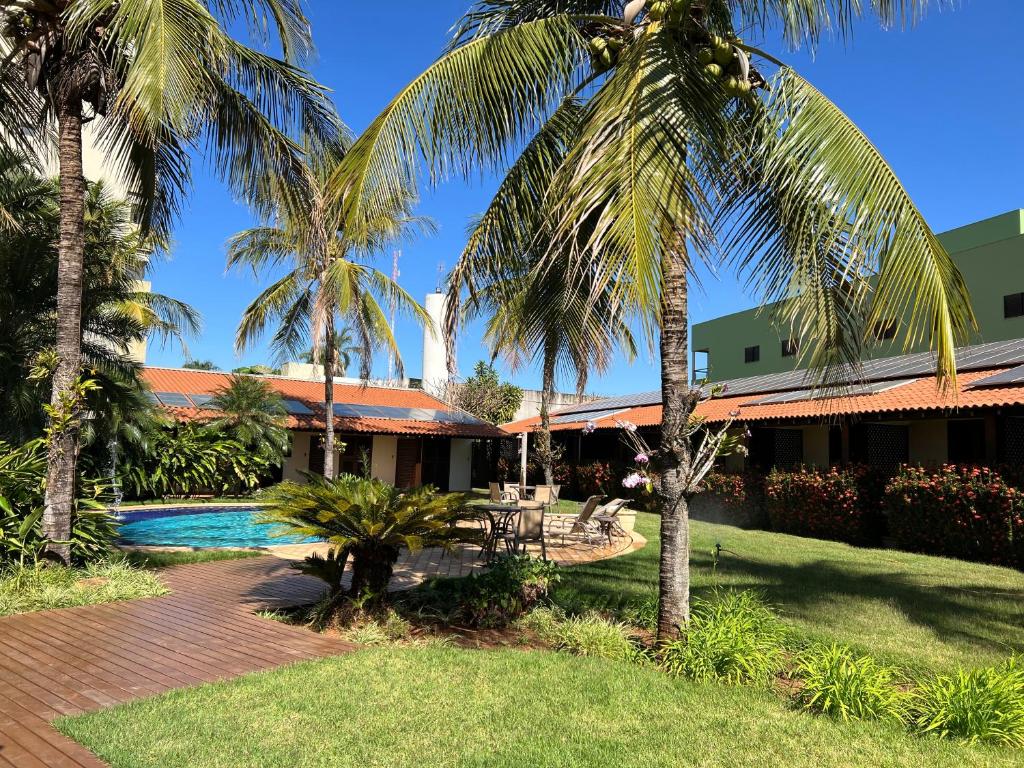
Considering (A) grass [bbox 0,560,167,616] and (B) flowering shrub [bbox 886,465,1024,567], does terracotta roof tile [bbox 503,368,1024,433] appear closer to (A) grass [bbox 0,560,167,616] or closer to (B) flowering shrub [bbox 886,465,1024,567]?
(B) flowering shrub [bbox 886,465,1024,567]

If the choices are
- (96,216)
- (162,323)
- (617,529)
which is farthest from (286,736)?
(162,323)

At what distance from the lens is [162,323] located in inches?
854

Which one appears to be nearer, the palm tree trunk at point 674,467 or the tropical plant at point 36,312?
the palm tree trunk at point 674,467

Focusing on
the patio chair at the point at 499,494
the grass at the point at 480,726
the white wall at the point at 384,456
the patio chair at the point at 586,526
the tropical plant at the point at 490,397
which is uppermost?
the tropical plant at the point at 490,397

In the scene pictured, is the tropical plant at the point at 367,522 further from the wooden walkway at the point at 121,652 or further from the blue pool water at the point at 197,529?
the blue pool water at the point at 197,529

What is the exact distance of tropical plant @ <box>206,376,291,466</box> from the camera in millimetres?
21000

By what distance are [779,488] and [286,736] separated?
1456 centimetres

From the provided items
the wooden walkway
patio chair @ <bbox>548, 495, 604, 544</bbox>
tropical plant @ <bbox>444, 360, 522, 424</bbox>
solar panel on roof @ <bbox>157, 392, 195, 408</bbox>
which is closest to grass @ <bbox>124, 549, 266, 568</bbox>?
the wooden walkway

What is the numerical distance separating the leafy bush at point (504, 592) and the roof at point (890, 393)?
359 cm

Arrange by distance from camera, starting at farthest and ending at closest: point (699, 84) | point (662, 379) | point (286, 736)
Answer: point (662, 379), point (699, 84), point (286, 736)

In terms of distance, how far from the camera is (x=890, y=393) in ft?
50.2

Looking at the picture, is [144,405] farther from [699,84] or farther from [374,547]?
[699,84]

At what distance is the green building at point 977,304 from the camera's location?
20.5 m

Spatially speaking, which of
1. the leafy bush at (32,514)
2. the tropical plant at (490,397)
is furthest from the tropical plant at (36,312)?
the tropical plant at (490,397)
